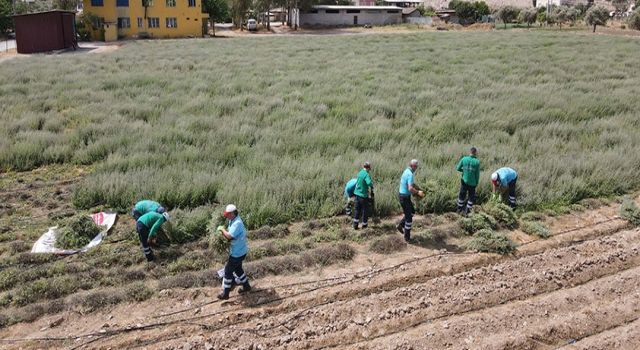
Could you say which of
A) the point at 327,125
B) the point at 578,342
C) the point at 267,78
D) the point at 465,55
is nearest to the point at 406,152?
the point at 327,125

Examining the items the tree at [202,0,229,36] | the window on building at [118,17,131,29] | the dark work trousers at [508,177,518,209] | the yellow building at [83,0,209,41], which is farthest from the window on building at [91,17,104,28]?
the dark work trousers at [508,177,518,209]

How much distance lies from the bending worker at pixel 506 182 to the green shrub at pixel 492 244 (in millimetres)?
1663

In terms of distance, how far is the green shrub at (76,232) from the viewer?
9.24 m

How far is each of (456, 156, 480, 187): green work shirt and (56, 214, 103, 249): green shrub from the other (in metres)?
7.13

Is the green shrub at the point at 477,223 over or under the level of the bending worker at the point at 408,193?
under

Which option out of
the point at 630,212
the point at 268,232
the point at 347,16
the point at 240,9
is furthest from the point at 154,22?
the point at 630,212

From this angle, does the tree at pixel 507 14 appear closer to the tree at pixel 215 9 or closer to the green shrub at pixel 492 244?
the tree at pixel 215 9

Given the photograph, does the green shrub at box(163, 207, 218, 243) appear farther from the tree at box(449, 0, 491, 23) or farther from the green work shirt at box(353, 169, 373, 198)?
the tree at box(449, 0, 491, 23)

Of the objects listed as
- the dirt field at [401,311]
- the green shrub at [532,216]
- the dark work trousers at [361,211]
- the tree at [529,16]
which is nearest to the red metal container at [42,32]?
the dark work trousers at [361,211]

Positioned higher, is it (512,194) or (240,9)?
(240,9)

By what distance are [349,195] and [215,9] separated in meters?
59.8

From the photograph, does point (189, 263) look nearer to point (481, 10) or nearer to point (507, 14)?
point (507, 14)

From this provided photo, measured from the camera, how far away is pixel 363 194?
9.91 meters

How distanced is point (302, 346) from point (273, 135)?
9.55 meters
